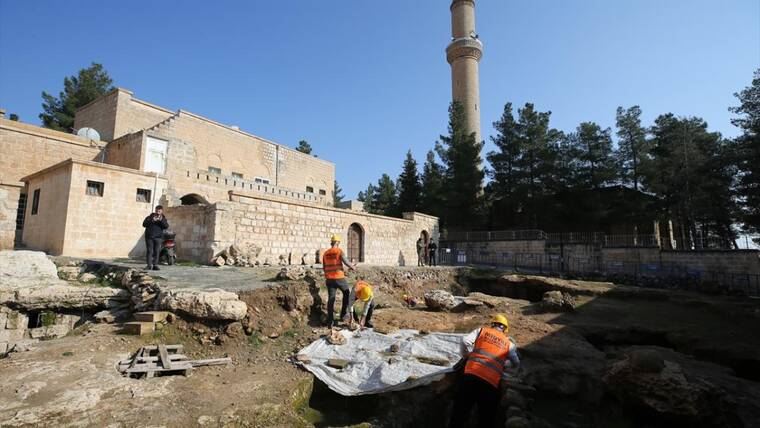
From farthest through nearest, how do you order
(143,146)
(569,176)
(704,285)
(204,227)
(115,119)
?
(569,176)
(115,119)
(143,146)
(704,285)
(204,227)

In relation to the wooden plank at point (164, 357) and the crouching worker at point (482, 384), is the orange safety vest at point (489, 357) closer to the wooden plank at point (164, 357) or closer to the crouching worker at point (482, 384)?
the crouching worker at point (482, 384)

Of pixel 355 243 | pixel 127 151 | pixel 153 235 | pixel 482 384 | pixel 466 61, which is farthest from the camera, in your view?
pixel 466 61

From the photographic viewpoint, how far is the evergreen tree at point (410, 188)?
34000mm

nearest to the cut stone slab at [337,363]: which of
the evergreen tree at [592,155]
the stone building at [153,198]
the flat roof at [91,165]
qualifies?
the stone building at [153,198]

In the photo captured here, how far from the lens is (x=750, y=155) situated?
18.4 metres

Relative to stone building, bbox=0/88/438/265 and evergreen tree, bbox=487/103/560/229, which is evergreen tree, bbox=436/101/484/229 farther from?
stone building, bbox=0/88/438/265

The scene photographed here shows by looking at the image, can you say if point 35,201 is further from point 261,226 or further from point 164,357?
point 164,357

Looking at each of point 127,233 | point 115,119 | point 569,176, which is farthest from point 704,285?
point 115,119

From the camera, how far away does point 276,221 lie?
42.5 feet

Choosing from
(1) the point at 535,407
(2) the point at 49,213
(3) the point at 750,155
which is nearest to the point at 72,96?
(2) the point at 49,213

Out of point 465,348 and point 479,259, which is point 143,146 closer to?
point 465,348

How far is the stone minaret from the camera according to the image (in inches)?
1296

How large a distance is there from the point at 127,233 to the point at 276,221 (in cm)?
551

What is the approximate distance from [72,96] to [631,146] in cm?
4547
